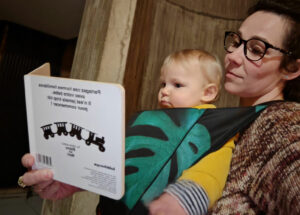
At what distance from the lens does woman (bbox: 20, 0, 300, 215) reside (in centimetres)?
45

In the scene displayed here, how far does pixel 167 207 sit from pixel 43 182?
0.33 m

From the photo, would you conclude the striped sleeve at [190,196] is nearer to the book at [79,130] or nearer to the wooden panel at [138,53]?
the book at [79,130]

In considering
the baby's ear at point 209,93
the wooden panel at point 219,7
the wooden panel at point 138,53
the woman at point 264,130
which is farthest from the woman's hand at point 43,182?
the wooden panel at point 219,7

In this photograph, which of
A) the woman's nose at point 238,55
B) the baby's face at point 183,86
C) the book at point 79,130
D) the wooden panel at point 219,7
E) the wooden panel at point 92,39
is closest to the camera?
the book at point 79,130

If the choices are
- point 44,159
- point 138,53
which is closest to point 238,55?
point 44,159

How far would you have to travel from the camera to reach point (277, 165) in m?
0.45

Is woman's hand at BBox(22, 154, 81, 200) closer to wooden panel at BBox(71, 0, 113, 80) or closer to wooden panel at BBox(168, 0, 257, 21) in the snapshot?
wooden panel at BBox(71, 0, 113, 80)

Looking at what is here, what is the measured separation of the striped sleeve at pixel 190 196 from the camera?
1.52ft

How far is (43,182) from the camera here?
56 cm

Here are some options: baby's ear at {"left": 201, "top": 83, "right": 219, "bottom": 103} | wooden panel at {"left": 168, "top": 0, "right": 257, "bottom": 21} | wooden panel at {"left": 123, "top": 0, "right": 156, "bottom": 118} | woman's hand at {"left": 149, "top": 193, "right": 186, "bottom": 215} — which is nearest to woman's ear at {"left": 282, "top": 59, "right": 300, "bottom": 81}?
baby's ear at {"left": 201, "top": 83, "right": 219, "bottom": 103}

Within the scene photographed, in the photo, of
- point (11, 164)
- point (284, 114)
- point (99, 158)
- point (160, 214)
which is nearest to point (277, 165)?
point (284, 114)

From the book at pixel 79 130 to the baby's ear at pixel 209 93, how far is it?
49 centimetres

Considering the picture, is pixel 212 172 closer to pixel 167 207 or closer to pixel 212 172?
pixel 212 172

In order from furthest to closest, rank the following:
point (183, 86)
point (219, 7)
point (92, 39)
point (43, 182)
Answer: point (219, 7) → point (92, 39) → point (183, 86) → point (43, 182)
